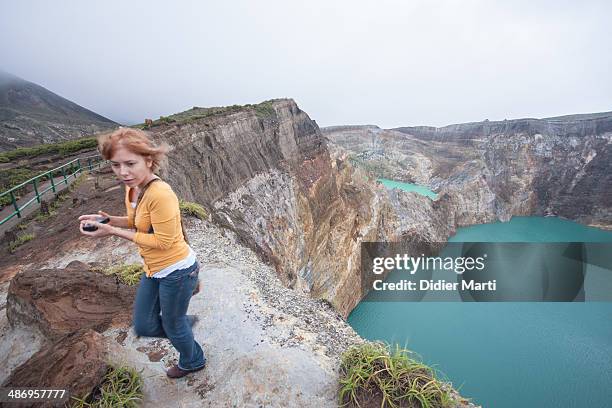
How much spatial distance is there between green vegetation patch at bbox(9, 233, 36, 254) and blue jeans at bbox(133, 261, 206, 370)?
6274mm

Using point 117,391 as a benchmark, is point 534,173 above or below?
below

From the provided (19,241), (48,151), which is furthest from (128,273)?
(48,151)

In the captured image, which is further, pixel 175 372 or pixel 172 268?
pixel 175 372

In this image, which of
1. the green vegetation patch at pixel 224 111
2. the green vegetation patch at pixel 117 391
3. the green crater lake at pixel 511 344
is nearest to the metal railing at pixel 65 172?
the green vegetation patch at pixel 224 111

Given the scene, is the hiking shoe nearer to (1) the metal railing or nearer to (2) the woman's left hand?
(2) the woman's left hand

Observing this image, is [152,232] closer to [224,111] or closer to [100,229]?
[100,229]

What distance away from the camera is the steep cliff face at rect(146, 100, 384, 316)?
1274 cm

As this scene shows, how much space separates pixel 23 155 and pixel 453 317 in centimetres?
2784

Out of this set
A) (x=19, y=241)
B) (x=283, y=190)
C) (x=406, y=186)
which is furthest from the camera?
(x=406, y=186)

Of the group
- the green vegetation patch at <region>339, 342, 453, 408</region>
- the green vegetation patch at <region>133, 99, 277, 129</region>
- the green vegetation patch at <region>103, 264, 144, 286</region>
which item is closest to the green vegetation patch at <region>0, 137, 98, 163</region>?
the green vegetation patch at <region>133, 99, 277, 129</region>

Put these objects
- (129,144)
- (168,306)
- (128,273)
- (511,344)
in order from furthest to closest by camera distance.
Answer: (511,344)
(128,273)
(168,306)
(129,144)

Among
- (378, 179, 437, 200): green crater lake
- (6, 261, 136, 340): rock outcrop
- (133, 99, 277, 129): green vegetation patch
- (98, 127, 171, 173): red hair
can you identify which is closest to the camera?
(98, 127, 171, 173): red hair

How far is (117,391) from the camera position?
2576 millimetres

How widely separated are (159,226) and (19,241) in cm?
717
